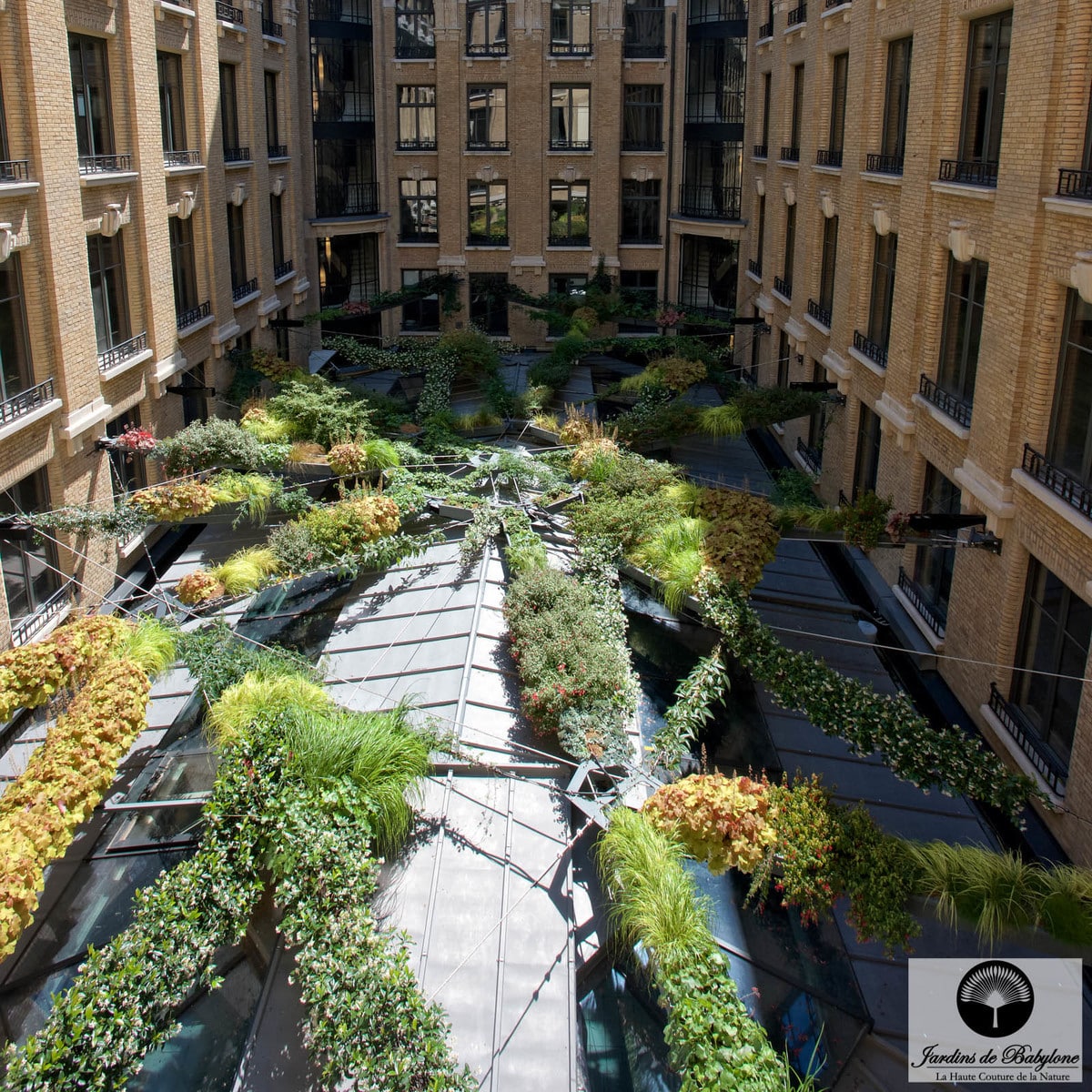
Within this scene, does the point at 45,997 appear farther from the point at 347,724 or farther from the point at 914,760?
the point at 914,760

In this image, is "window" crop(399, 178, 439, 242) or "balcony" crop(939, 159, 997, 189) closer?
"balcony" crop(939, 159, 997, 189)

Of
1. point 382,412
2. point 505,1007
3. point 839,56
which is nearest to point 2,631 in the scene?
Answer: point 505,1007

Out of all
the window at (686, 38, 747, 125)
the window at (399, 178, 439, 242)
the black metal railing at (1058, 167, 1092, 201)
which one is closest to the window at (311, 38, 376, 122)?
the window at (399, 178, 439, 242)

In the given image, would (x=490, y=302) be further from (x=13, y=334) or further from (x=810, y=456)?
(x=13, y=334)

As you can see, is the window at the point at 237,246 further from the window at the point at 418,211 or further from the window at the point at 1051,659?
the window at the point at 1051,659

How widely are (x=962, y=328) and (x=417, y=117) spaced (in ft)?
90.2

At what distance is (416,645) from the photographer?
15117 mm

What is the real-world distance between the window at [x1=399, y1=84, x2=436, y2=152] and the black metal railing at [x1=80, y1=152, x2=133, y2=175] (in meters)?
19.6

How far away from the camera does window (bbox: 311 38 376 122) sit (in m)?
36.2

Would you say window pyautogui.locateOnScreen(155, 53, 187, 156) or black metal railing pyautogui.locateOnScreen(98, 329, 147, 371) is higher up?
window pyautogui.locateOnScreen(155, 53, 187, 156)

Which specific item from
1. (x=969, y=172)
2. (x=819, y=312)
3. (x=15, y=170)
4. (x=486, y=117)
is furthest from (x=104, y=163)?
(x=486, y=117)

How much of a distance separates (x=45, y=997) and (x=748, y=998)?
23.2 ft

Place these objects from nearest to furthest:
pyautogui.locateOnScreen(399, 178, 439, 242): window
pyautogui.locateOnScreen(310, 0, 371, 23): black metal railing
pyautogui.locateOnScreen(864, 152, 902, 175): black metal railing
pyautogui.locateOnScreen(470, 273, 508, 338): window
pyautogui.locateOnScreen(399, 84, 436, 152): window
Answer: pyautogui.locateOnScreen(864, 152, 902, 175): black metal railing, pyautogui.locateOnScreen(310, 0, 371, 23): black metal railing, pyautogui.locateOnScreen(399, 84, 436, 152): window, pyautogui.locateOnScreen(399, 178, 439, 242): window, pyautogui.locateOnScreen(470, 273, 508, 338): window

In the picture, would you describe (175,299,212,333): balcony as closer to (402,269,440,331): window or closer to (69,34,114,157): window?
(69,34,114,157): window
